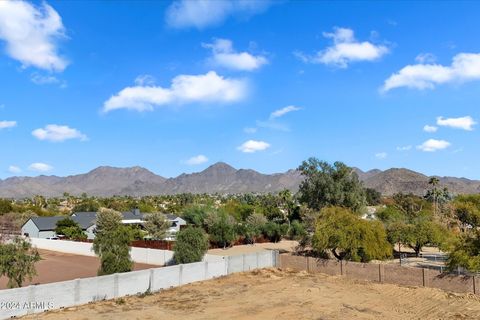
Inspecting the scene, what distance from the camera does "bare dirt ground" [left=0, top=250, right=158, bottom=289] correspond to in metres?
37.3

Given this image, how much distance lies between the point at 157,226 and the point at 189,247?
3115cm

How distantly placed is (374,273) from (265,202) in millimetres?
100299

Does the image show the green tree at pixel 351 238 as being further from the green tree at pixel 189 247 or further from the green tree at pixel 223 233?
the green tree at pixel 223 233

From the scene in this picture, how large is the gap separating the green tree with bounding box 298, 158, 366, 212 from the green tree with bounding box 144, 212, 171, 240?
813 inches

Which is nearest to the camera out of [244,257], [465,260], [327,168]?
[465,260]

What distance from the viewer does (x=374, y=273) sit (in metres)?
35.6

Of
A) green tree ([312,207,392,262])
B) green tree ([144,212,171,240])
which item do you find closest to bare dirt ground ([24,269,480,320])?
green tree ([312,207,392,262])

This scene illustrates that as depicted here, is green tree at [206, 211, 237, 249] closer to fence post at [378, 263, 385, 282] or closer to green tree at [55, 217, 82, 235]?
green tree at [55, 217, 82, 235]

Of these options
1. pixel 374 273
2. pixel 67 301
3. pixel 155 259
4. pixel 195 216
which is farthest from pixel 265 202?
pixel 67 301

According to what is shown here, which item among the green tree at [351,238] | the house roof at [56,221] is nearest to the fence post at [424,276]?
the green tree at [351,238]

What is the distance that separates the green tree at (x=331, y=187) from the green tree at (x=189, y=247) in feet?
95.0

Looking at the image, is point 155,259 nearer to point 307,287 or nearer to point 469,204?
point 307,287

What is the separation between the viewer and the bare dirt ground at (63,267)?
37.3 meters

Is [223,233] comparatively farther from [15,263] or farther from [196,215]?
[15,263]
